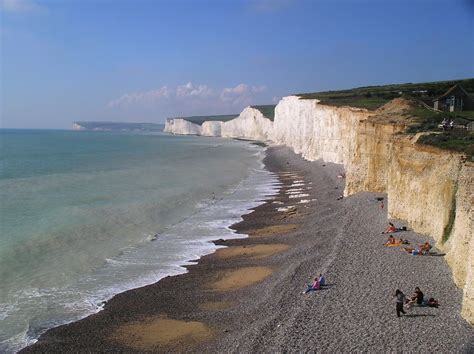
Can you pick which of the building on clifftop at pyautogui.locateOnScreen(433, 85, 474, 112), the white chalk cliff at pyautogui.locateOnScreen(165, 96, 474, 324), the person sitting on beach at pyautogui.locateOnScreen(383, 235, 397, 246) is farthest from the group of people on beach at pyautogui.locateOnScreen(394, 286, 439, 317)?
the building on clifftop at pyautogui.locateOnScreen(433, 85, 474, 112)

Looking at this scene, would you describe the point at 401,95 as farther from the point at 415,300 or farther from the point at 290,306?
the point at 290,306

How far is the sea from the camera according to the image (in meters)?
14.2

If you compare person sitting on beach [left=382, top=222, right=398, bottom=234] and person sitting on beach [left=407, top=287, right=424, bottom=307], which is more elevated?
person sitting on beach [left=382, top=222, right=398, bottom=234]

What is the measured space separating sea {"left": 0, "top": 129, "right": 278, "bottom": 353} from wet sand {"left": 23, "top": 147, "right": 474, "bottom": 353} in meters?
1.17

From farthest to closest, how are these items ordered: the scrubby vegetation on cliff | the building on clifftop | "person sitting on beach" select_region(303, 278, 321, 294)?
the scrubby vegetation on cliff, the building on clifftop, "person sitting on beach" select_region(303, 278, 321, 294)

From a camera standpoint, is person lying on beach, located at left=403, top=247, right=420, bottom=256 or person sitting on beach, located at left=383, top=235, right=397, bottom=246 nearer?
person lying on beach, located at left=403, top=247, right=420, bottom=256

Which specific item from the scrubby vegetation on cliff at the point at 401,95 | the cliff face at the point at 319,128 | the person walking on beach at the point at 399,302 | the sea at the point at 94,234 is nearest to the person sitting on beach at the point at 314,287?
the person walking on beach at the point at 399,302

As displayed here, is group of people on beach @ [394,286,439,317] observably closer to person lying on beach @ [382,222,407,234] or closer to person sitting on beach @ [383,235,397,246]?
person sitting on beach @ [383,235,397,246]

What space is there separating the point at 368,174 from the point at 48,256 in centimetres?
1628

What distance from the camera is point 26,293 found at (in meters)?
14.8

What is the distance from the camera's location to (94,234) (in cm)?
2212

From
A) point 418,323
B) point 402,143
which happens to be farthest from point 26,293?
point 402,143

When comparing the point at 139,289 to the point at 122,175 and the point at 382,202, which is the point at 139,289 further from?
the point at 122,175

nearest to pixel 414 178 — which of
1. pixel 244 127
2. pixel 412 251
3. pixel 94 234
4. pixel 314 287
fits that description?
pixel 412 251
